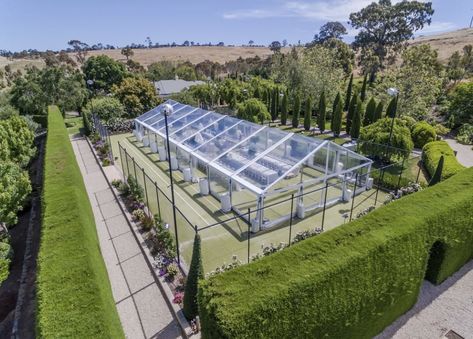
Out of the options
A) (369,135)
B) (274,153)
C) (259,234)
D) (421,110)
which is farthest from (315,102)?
(259,234)

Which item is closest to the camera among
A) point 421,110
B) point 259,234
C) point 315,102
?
point 259,234

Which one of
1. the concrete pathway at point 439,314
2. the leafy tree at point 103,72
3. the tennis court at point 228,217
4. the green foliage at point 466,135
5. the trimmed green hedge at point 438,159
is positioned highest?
the leafy tree at point 103,72

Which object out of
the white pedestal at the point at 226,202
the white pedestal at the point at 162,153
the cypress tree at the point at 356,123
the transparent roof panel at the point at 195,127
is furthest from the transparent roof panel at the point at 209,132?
the cypress tree at the point at 356,123

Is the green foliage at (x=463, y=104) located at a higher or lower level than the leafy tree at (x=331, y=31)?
lower

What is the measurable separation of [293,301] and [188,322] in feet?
10.9

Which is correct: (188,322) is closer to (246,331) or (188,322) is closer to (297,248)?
(246,331)

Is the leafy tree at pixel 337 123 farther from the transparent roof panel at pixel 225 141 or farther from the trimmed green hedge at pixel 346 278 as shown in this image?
the trimmed green hedge at pixel 346 278

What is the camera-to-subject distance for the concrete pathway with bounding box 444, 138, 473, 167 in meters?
18.2

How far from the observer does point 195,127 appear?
18.7 metres

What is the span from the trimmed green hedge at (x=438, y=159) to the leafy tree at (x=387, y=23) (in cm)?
3448

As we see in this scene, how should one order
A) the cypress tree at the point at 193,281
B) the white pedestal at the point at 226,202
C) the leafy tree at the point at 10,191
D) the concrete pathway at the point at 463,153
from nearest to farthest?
the cypress tree at the point at 193,281, the leafy tree at the point at 10,191, the white pedestal at the point at 226,202, the concrete pathway at the point at 463,153

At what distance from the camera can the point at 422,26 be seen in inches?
1870

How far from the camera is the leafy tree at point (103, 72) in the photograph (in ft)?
148

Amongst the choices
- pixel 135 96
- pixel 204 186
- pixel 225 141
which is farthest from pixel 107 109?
pixel 204 186
